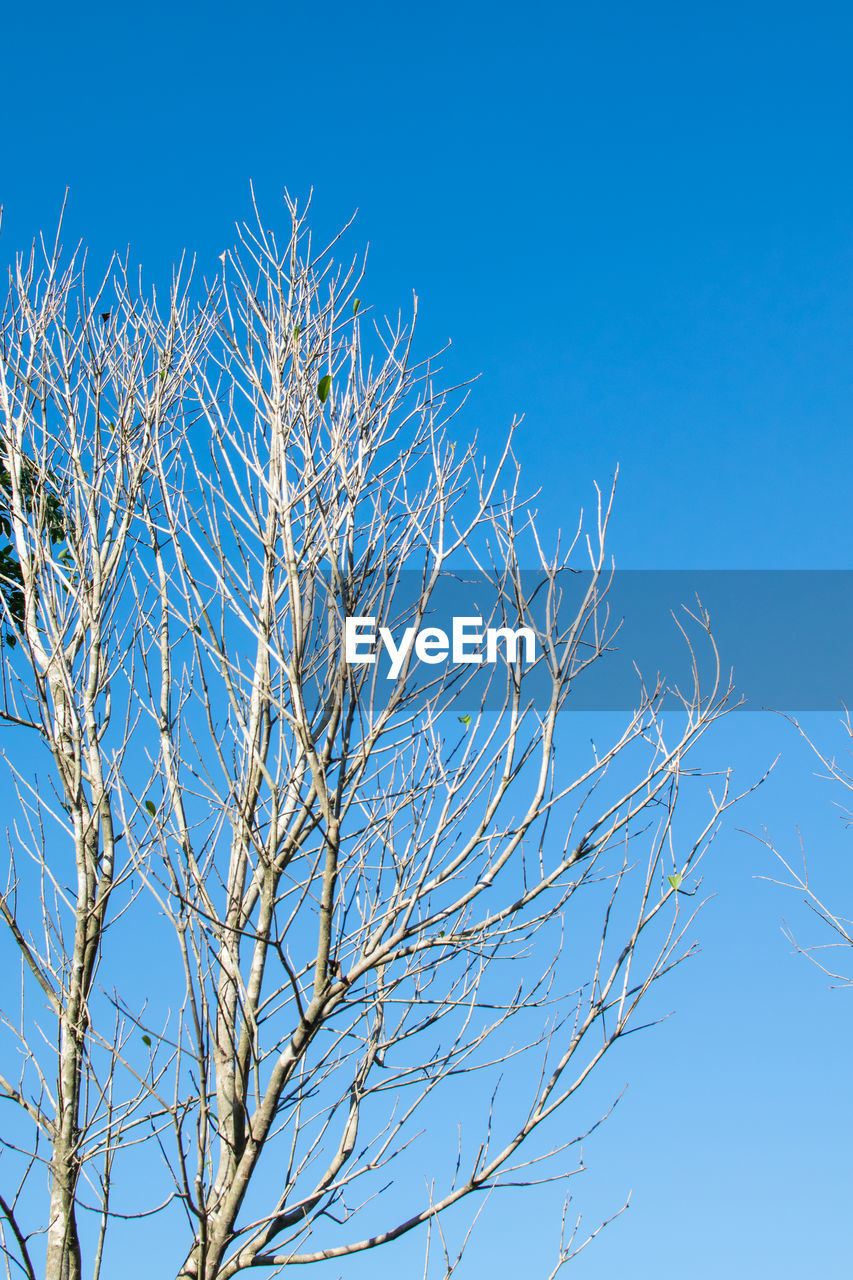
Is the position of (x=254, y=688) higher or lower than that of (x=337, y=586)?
lower

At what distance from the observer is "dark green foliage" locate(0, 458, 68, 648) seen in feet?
11.6

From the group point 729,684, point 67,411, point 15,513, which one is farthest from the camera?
point 67,411

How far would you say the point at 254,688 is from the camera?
285 centimetres

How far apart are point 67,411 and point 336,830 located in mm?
2193

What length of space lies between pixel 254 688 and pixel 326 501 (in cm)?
57

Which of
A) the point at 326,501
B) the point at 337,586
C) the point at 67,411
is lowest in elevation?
the point at 337,586

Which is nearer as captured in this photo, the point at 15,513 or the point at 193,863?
the point at 193,863

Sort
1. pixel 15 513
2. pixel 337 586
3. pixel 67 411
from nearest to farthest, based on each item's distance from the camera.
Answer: pixel 337 586
pixel 15 513
pixel 67 411

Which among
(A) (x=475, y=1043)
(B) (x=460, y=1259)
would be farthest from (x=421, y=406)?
(B) (x=460, y=1259)

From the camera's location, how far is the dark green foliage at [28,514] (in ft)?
11.6

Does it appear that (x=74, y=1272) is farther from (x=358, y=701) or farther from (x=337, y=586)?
(x=337, y=586)

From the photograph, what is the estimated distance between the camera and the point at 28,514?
12.2 ft

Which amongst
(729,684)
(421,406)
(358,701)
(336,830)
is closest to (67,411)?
(421,406)

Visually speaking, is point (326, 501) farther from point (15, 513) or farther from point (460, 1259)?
point (460, 1259)
